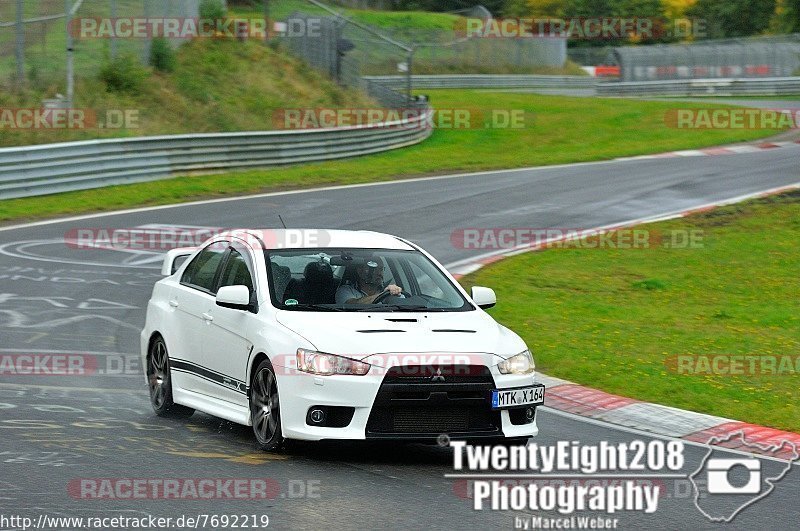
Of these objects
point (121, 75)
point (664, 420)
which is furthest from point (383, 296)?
point (121, 75)

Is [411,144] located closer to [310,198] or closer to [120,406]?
[310,198]

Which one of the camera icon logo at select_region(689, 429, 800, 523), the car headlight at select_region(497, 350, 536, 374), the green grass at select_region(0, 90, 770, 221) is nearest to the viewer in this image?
the camera icon logo at select_region(689, 429, 800, 523)

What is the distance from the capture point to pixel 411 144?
40000mm

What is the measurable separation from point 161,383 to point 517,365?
3299mm

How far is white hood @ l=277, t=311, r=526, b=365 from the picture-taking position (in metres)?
8.45

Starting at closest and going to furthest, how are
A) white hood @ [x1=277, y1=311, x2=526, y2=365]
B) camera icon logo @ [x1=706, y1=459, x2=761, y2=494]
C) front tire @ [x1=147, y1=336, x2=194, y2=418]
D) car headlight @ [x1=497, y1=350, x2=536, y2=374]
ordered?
1. camera icon logo @ [x1=706, y1=459, x2=761, y2=494]
2. white hood @ [x1=277, y1=311, x2=526, y2=365]
3. car headlight @ [x1=497, y1=350, x2=536, y2=374]
4. front tire @ [x1=147, y1=336, x2=194, y2=418]

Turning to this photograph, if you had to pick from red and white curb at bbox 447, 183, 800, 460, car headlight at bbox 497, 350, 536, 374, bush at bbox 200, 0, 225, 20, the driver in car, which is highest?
bush at bbox 200, 0, 225, 20

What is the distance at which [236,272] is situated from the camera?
9.91m

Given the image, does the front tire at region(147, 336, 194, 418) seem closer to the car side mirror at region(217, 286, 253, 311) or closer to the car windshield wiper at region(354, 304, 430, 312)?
the car side mirror at region(217, 286, 253, 311)

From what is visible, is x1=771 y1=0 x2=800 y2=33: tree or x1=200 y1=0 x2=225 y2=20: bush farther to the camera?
x1=771 y1=0 x2=800 y2=33: tree

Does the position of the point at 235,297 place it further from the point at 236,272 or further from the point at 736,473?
the point at 736,473

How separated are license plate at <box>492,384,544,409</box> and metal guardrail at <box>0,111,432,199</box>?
19411 mm

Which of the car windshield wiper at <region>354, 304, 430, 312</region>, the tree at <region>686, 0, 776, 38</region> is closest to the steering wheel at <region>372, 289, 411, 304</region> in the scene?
the car windshield wiper at <region>354, 304, 430, 312</region>

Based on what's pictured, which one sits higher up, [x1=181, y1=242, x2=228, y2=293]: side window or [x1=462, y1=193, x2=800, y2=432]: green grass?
[x1=181, y1=242, x2=228, y2=293]: side window
